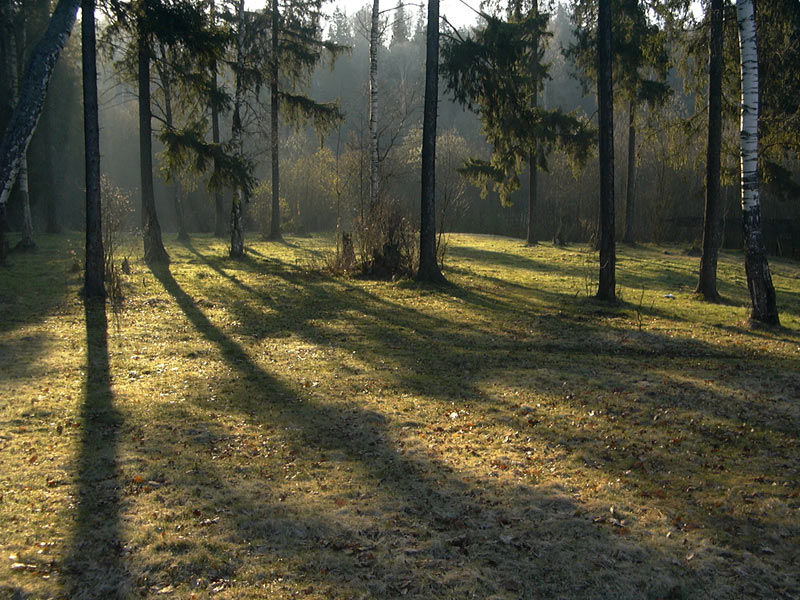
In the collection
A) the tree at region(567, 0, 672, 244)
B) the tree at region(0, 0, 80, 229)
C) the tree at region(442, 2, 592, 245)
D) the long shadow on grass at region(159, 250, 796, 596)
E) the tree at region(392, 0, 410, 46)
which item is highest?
the tree at region(392, 0, 410, 46)

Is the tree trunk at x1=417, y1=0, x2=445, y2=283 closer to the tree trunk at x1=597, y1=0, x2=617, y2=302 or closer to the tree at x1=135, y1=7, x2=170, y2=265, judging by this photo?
the tree trunk at x1=597, y1=0, x2=617, y2=302

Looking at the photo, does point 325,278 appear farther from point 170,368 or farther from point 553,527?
Answer: point 553,527

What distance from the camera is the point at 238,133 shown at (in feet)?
57.0

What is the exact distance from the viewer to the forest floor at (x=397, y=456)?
346 centimetres

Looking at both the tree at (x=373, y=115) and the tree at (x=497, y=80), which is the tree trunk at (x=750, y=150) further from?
the tree at (x=373, y=115)

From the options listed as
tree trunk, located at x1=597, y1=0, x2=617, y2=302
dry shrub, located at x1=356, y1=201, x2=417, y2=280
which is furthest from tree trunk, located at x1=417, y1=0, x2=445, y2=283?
tree trunk, located at x1=597, y1=0, x2=617, y2=302

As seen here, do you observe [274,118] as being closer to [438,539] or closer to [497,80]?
[497,80]

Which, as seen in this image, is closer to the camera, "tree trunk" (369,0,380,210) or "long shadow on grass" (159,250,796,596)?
"long shadow on grass" (159,250,796,596)

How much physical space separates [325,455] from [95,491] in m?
1.60

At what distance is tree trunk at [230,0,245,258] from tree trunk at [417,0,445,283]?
17.2 feet

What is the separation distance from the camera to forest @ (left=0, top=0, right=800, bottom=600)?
142 inches

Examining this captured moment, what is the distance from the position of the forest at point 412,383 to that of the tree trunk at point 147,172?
0.07m

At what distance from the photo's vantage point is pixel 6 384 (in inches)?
259

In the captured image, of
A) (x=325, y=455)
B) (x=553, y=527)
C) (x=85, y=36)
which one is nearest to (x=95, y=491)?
(x=325, y=455)
